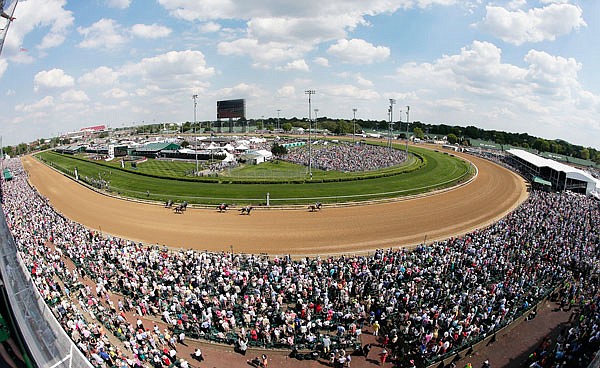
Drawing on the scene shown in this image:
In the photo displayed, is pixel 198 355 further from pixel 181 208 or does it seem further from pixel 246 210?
pixel 181 208

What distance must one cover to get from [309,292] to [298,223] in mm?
12586

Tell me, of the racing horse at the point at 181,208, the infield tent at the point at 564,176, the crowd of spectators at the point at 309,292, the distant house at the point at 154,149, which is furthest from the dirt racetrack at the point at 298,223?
the distant house at the point at 154,149

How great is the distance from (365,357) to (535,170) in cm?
5124

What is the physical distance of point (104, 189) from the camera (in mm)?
43125

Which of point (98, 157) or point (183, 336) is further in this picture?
point (98, 157)

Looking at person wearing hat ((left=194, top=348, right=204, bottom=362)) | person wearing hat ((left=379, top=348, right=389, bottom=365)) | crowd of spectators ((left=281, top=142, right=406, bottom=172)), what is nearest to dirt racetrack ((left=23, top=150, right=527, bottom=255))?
person wearing hat ((left=379, top=348, right=389, bottom=365))

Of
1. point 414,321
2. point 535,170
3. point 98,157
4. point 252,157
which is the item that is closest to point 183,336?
point 414,321

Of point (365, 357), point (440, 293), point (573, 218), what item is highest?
point (573, 218)

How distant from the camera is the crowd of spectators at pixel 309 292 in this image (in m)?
13.9

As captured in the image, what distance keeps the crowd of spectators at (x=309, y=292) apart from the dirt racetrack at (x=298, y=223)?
9.76ft

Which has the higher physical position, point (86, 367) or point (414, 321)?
point (86, 367)

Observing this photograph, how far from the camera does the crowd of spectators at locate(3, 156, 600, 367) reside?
13922mm

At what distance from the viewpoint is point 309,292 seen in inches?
661

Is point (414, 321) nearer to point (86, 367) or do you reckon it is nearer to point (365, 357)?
point (365, 357)
